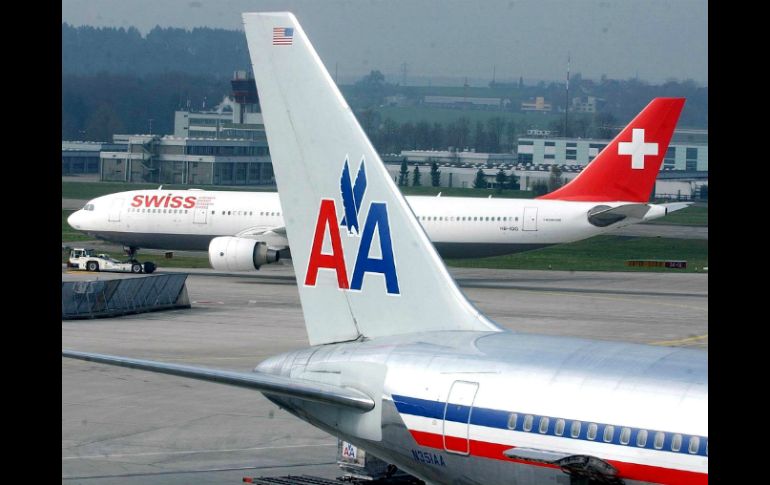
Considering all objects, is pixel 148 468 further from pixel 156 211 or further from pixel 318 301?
pixel 156 211

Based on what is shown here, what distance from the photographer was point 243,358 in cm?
3125

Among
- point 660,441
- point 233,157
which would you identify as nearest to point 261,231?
point 660,441

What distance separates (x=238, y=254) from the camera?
160 feet

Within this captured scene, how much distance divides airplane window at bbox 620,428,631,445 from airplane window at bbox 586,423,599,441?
0.81 feet

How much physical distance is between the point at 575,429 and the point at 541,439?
356 millimetres

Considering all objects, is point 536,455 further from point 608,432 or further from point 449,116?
point 449,116

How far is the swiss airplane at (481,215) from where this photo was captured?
50344mm

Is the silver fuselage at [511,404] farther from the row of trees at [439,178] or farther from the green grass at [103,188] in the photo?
the row of trees at [439,178]

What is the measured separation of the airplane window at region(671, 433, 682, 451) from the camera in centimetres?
981

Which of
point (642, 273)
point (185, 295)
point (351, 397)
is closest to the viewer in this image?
point (351, 397)

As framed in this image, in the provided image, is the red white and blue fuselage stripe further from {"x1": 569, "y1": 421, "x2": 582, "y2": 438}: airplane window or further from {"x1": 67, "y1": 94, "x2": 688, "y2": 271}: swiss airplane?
{"x1": 67, "y1": 94, "x2": 688, "y2": 271}: swiss airplane
